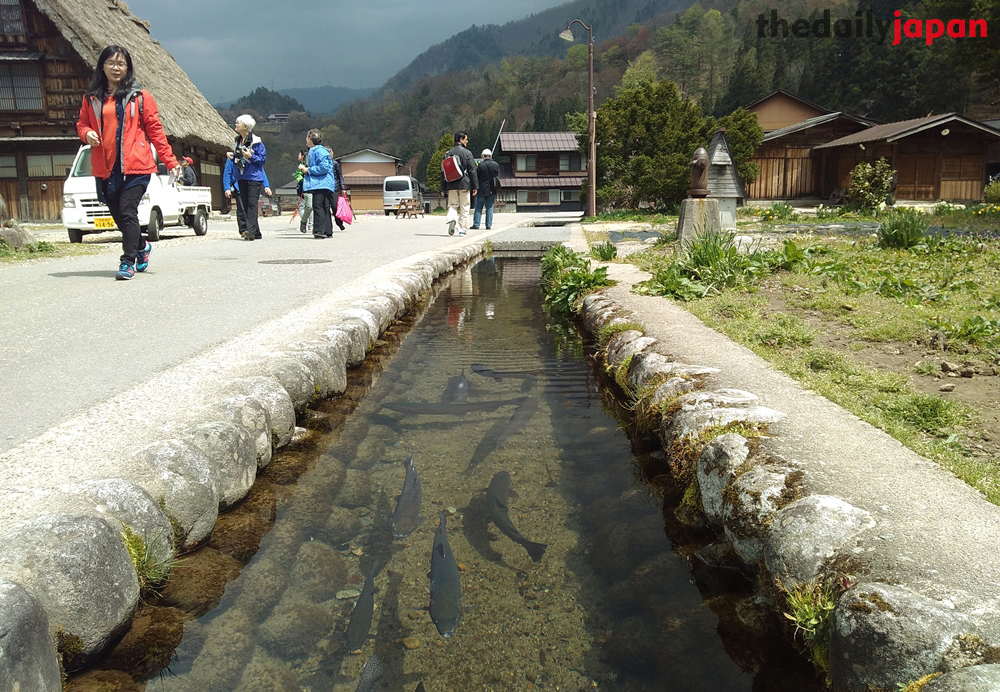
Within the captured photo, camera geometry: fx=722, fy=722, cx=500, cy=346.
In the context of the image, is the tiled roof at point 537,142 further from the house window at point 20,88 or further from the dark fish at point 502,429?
the dark fish at point 502,429

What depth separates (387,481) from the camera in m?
3.36

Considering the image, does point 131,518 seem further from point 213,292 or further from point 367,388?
point 213,292

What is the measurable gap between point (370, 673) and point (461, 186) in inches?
522

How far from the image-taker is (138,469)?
2.38 metres

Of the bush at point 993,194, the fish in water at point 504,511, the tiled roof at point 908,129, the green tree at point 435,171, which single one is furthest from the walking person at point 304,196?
the green tree at point 435,171

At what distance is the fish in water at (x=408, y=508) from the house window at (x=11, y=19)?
26.7 meters

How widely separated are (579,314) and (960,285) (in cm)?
315

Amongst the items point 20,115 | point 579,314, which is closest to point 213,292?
point 579,314

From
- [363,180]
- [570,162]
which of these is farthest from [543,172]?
[363,180]

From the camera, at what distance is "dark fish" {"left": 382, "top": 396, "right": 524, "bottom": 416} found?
4309 millimetres

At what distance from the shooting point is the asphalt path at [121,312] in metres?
3.32

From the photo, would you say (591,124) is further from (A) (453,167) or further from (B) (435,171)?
(B) (435,171)

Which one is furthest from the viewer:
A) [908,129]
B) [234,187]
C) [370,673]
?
[908,129]

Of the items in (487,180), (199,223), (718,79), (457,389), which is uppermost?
(718,79)
